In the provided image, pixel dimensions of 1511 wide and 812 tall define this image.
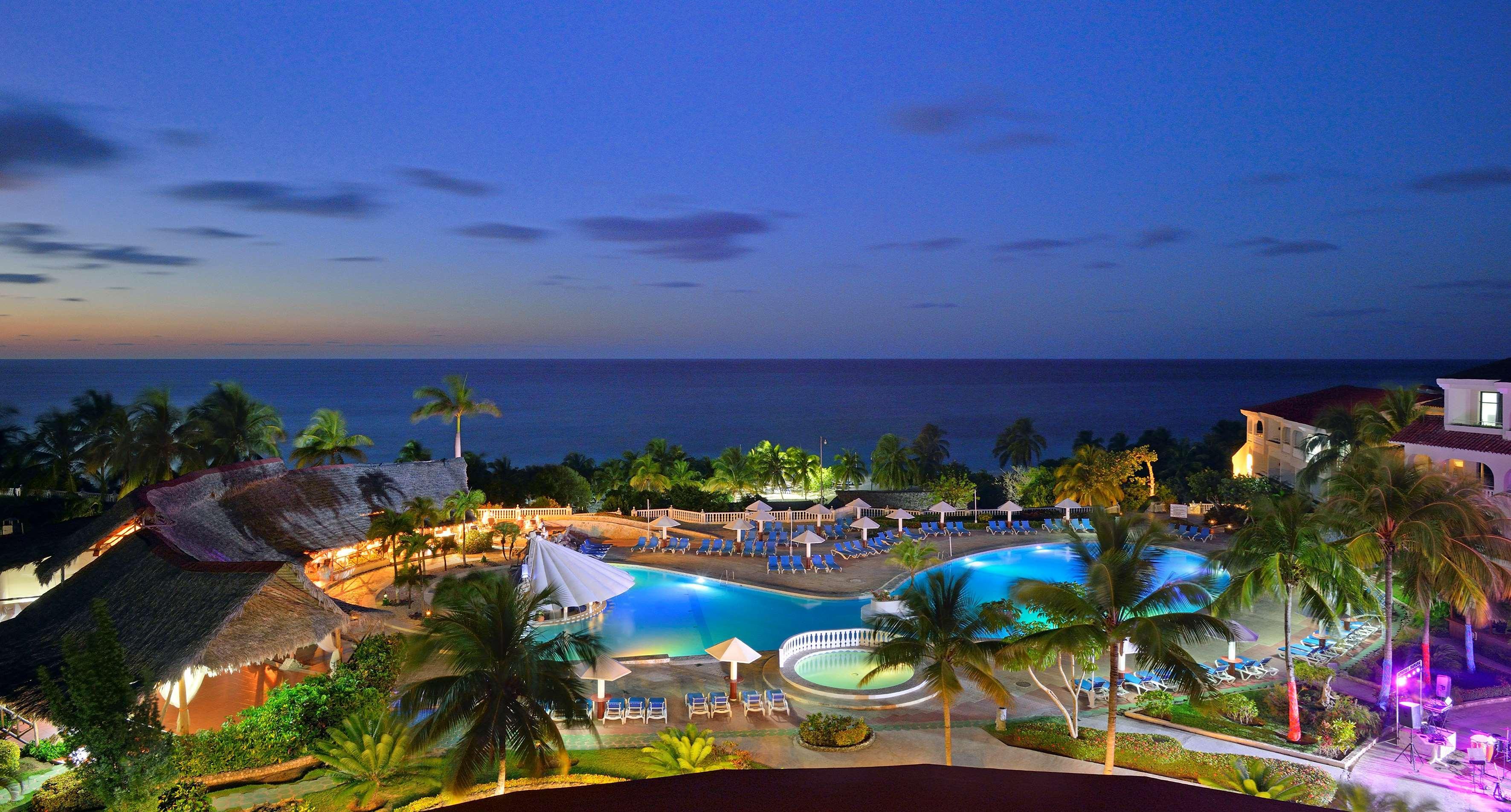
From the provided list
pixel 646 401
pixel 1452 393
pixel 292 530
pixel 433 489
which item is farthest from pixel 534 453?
pixel 1452 393

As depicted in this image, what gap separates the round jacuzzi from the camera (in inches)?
722

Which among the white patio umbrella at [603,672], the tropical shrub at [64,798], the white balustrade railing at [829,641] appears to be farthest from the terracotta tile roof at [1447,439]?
the tropical shrub at [64,798]

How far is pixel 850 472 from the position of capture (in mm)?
49219

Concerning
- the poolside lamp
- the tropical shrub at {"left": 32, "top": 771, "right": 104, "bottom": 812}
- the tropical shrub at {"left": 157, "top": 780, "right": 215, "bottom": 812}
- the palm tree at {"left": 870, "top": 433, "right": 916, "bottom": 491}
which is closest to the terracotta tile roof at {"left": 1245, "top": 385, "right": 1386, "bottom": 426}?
the palm tree at {"left": 870, "top": 433, "right": 916, "bottom": 491}

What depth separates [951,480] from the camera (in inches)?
1453

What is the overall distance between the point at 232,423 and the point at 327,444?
404 cm

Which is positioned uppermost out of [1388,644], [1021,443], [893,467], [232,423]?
[232,423]

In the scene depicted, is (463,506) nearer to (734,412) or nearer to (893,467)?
(893,467)

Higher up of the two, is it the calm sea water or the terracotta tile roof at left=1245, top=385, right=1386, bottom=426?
the terracotta tile roof at left=1245, top=385, right=1386, bottom=426

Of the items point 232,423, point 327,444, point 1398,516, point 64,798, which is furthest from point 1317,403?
point 232,423

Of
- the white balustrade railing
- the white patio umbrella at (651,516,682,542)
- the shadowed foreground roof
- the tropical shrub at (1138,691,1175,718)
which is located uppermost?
the shadowed foreground roof

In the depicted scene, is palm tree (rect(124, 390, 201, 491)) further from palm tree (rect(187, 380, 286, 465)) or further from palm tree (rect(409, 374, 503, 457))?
palm tree (rect(409, 374, 503, 457))

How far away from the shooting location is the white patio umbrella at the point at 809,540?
29250 mm

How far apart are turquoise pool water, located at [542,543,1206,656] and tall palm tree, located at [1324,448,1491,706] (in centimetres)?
562
